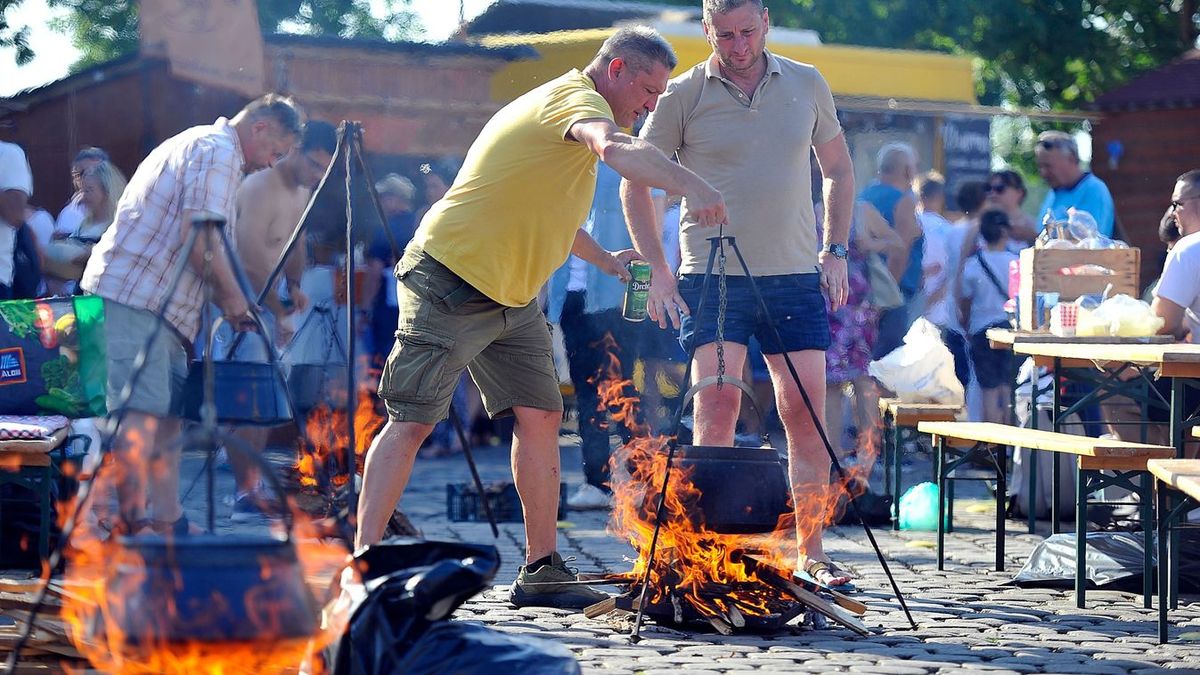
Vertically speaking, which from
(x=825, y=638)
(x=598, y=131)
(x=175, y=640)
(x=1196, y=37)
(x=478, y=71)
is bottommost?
(x=825, y=638)

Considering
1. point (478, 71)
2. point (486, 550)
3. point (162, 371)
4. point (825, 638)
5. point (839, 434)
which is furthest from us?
point (478, 71)

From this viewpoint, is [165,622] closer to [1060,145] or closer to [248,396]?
[248,396]

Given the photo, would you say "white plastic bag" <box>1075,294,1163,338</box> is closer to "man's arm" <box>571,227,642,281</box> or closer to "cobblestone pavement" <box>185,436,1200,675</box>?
"cobblestone pavement" <box>185,436,1200,675</box>

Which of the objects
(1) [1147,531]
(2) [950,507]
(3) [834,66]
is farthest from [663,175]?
(3) [834,66]

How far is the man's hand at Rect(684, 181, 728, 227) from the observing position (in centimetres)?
495

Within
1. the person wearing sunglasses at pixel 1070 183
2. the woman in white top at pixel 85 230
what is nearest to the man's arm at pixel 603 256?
the woman in white top at pixel 85 230

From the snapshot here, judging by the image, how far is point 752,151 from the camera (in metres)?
6.26

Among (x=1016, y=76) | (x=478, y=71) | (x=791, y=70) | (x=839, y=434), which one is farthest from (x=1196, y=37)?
(x=791, y=70)

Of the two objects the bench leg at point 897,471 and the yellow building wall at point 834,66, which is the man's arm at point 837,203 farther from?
the yellow building wall at point 834,66

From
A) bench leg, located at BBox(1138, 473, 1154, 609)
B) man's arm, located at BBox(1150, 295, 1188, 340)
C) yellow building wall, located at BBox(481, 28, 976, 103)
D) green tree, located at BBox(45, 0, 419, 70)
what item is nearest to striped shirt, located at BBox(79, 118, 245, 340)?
bench leg, located at BBox(1138, 473, 1154, 609)

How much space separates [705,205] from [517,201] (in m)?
0.95

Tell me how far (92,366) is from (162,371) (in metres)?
0.48

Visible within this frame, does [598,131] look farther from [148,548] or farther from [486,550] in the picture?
[148,548]

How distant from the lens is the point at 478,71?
51.0 feet
